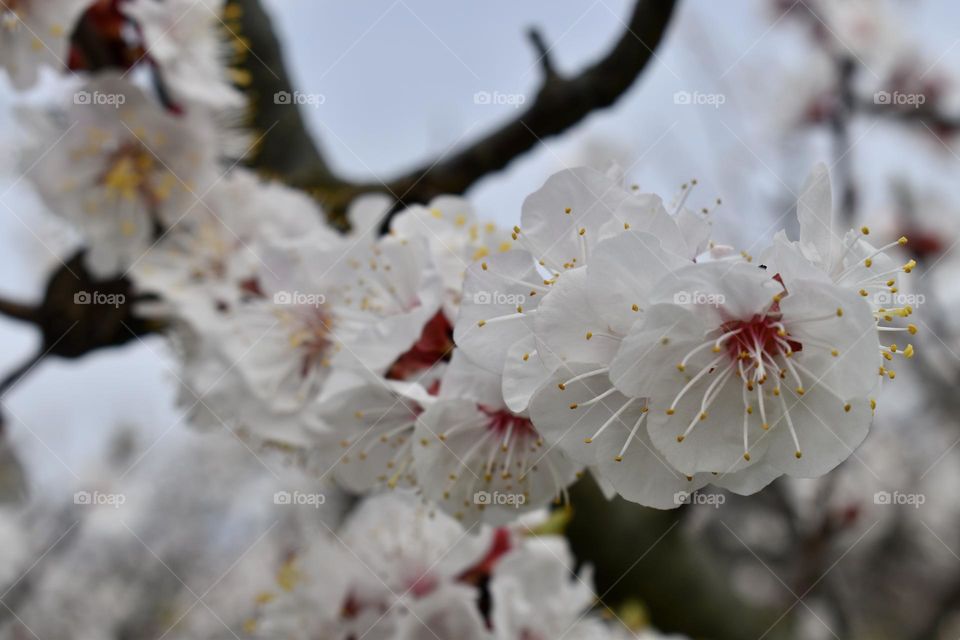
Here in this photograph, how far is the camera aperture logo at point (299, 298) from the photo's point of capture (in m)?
1.58

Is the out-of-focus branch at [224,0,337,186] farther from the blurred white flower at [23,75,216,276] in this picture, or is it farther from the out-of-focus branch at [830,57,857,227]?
the out-of-focus branch at [830,57,857,227]

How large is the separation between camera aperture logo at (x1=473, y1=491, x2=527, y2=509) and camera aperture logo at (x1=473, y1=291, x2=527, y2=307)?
0.36 meters

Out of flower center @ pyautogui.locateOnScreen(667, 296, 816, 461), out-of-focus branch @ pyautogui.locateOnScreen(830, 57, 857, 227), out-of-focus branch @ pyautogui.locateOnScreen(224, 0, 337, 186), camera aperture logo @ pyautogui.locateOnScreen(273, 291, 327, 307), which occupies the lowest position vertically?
out-of-focus branch @ pyautogui.locateOnScreen(830, 57, 857, 227)

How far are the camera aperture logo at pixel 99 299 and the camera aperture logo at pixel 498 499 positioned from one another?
1.31 m

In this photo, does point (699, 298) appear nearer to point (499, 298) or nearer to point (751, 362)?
point (751, 362)

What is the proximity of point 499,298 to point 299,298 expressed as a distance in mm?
674

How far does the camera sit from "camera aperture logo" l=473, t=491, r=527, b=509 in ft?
4.22

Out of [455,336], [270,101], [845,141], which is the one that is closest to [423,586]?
[455,336]

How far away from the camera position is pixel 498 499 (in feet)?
4.29

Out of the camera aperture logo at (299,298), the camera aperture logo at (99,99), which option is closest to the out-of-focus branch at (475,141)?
the camera aperture logo at (99,99)

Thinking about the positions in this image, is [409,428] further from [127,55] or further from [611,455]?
[127,55]

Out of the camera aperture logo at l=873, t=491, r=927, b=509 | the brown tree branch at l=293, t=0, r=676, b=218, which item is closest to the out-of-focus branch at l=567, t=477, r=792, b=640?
the camera aperture logo at l=873, t=491, r=927, b=509

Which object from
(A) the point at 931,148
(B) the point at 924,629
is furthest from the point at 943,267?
(B) the point at 924,629

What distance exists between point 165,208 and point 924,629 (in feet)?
11.1
